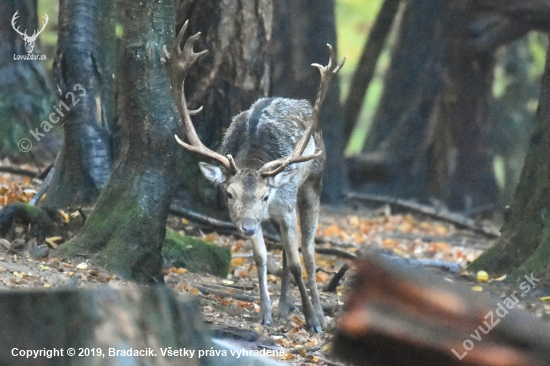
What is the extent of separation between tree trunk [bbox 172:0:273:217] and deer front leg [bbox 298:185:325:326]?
2.46 m

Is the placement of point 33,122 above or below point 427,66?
below

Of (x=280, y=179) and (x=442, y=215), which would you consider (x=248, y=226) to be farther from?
(x=442, y=215)

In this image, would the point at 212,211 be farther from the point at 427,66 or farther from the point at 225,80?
the point at 427,66

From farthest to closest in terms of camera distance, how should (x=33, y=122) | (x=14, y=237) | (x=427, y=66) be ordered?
(x=427, y=66) < (x=33, y=122) < (x=14, y=237)

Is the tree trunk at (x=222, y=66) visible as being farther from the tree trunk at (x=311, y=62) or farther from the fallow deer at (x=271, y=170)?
the tree trunk at (x=311, y=62)

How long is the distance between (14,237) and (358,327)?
19.4ft

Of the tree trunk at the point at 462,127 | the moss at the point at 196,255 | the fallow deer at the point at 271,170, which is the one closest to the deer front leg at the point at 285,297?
the fallow deer at the point at 271,170

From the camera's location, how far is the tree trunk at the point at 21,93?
13.5m

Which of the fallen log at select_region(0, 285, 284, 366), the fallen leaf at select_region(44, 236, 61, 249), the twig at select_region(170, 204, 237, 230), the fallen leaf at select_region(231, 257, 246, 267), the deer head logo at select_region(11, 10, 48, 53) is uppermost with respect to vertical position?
the deer head logo at select_region(11, 10, 48, 53)

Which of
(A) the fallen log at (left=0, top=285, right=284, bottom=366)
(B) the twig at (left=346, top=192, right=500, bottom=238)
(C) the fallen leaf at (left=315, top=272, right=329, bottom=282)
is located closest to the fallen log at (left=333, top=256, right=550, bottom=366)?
(A) the fallen log at (left=0, top=285, right=284, bottom=366)

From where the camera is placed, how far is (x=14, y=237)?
8.55 meters

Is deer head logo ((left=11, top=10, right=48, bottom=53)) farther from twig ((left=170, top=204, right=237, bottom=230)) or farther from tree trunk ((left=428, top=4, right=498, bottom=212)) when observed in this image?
tree trunk ((left=428, top=4, right=498, bottom=212))

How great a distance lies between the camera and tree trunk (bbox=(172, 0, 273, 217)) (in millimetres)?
11023

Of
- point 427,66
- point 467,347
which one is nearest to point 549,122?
point 467,347
